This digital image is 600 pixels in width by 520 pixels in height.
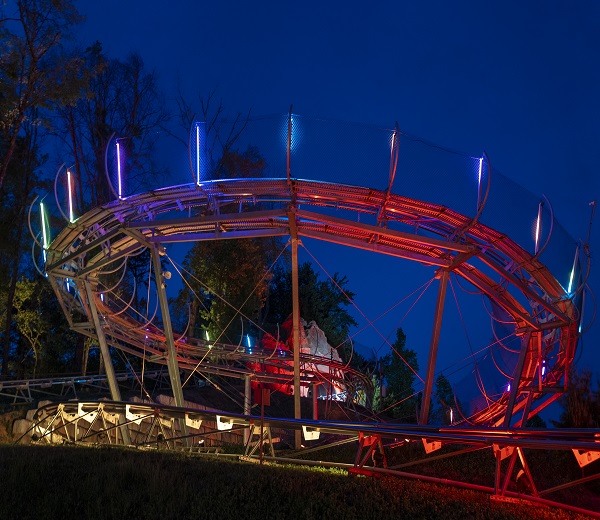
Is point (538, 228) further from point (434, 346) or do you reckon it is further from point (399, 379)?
point (399, 379)

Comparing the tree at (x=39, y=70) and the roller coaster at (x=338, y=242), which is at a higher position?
the tree at (x=39, y=70)

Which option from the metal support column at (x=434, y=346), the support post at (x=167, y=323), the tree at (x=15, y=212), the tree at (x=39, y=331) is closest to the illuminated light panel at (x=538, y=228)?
the metal support column at (x=434, y=346)

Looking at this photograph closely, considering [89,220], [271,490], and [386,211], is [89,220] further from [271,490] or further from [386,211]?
[271,490]

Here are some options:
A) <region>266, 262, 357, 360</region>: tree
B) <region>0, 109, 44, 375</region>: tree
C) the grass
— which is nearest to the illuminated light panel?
the grass

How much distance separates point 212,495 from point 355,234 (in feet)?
30.9

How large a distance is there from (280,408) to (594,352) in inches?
5659

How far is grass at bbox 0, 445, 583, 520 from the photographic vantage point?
6715mm

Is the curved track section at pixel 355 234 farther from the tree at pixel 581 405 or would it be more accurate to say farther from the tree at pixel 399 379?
the tree at pixel 399 379

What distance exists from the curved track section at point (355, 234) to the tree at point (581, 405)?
1.95 m

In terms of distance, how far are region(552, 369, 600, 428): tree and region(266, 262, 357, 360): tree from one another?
3576 centimetres

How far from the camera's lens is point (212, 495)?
715cm

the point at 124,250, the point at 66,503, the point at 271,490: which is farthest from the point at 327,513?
the point at 124,250

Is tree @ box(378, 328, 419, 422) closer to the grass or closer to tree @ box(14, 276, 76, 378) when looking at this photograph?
tree @ box(14, 276, 76, 378)

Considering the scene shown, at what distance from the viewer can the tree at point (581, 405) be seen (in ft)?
43.7
